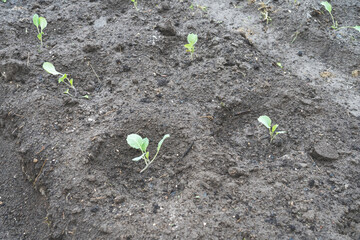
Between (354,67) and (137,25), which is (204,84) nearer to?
(137,25)

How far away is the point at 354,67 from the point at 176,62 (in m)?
1.40

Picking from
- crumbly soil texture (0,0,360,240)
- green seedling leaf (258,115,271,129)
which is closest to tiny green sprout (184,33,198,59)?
crumbly soil texture (0,0,360,240)

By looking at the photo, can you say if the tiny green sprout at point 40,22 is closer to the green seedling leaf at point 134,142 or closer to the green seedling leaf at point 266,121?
the green seedling leaf at point 134,142

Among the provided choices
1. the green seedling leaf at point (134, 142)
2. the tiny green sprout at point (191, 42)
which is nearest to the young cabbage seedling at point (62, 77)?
the green seedling leaf at point (134, 142)

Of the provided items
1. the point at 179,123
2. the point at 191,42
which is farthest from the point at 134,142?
the point at 191,42

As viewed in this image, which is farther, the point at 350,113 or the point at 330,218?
the point at 350,113

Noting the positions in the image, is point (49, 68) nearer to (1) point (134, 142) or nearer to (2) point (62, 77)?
(2) point (62, 77)

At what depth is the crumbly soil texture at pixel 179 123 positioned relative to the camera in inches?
67.5

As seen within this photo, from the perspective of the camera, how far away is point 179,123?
2.08 metres

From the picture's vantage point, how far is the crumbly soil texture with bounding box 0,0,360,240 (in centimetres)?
171

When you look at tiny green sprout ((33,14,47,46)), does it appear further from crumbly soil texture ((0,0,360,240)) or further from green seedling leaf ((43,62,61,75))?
green seedling leaf ((43,62,61,75))

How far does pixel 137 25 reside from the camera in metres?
2.78

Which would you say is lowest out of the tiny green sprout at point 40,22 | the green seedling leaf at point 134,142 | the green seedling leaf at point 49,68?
the green seedling leaf at point 134,142

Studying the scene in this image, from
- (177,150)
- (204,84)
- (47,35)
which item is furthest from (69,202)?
(47,35)
